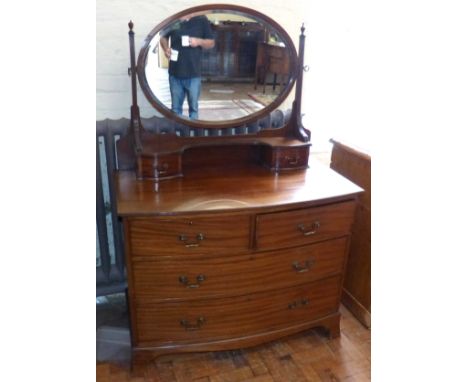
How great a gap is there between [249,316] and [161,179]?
0.63m

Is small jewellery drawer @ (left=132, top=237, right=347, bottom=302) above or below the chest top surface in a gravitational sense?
below

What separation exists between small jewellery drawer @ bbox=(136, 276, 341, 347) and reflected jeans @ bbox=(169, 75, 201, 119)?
0.74 metres

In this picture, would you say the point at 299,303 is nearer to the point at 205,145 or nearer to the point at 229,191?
the point at 229,191

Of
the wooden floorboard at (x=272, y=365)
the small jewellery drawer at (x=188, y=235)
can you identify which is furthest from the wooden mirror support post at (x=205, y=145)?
the wooden floorboard at (x=272, y=365)

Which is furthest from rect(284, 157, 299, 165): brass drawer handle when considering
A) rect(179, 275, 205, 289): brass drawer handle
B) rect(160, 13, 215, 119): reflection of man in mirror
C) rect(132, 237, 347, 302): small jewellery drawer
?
rect(179, 275, 205, 289): brass drawer handle

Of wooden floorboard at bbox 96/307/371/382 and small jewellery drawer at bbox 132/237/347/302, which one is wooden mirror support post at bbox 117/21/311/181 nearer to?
small jewellery drawer at bbox 132/237/347/302

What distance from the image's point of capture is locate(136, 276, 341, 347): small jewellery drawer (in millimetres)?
1467

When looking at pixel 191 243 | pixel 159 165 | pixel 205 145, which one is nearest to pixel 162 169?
pixel 159 165

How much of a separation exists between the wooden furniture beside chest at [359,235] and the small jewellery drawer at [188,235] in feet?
2.17

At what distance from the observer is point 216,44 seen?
1.54 m

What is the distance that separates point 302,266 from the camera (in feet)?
5.08
